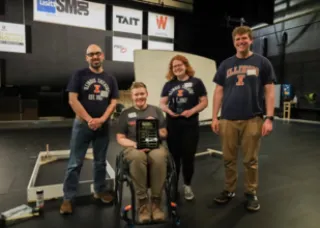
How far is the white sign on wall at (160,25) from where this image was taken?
26.0ft

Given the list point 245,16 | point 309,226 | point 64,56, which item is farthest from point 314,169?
point 64,56

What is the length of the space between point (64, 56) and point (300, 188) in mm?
6640

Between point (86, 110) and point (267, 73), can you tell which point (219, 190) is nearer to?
point (267, 73)

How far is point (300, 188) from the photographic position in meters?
2.41

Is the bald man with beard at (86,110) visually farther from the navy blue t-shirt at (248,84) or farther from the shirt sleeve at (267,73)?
the shirt sleeve at (267,73)

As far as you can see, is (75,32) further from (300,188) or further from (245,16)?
(300,188)

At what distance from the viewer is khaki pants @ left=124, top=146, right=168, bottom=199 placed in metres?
1.52

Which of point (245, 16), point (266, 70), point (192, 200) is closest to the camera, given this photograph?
point (266, 70)

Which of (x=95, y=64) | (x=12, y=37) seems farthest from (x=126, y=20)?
(x=95, y=64)

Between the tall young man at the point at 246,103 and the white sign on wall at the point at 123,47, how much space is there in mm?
6151

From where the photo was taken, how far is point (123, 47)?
765cm

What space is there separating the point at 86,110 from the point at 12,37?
5882 millimetres

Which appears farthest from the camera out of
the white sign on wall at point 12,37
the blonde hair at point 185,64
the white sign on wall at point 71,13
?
the white sign on wall at point 71,13

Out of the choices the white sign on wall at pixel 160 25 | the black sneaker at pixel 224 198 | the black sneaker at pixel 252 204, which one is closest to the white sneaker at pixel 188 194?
the black sneaker at pixel 224 198
